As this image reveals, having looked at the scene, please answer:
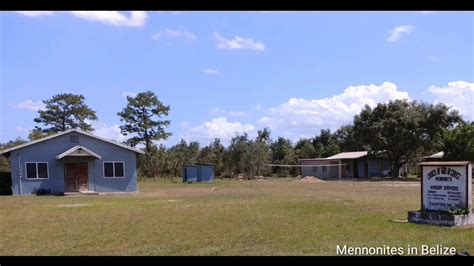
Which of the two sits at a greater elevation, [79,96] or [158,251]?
[79,96]

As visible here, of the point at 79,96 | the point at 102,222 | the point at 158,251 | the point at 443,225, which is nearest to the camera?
the point at 158,251

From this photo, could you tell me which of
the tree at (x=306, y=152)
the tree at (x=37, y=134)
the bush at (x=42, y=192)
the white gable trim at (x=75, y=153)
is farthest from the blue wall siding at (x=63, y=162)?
the tree at (x=306, y=152)

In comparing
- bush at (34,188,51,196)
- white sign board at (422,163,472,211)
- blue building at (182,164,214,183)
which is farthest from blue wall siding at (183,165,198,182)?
white sign board at (422,163,472,211)

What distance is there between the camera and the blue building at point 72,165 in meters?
28.2

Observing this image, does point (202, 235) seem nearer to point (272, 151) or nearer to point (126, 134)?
point (126, 134)

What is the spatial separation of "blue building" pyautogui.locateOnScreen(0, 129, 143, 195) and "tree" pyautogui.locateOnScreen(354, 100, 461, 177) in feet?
79.2

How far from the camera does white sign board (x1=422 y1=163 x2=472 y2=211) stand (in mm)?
11492

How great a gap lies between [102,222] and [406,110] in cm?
3740

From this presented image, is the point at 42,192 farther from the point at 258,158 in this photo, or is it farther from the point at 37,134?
the point at 258,158

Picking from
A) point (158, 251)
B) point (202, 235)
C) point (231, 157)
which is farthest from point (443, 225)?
point (231, 157)

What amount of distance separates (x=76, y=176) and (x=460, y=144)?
91.6 ft

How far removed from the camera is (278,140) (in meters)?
68.0

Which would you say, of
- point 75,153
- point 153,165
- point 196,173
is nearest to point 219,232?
point 75,153
